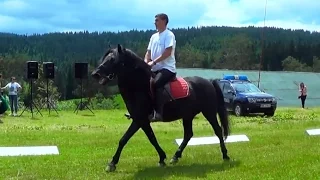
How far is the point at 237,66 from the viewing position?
357 ft

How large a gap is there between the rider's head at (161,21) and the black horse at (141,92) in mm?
790

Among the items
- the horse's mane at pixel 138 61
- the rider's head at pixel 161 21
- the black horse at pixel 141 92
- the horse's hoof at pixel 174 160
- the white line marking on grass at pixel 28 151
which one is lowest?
the white line marking on grass at pixel 28 151

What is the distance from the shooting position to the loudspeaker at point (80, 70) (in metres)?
32.6

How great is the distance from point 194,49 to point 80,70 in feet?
301

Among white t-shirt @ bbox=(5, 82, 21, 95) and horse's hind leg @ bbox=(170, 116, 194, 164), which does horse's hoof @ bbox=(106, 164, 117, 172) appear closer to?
horse's hind leg @ bbox=(170, 116, 194, 164)

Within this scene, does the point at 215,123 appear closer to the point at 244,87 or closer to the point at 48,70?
the point at 244,87

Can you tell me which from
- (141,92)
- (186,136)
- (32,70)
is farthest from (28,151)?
(32,70)

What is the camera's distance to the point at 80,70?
1286 inches

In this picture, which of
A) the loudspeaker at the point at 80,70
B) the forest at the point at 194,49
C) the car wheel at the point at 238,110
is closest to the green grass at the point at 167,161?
the car wheel at the point at 238,110

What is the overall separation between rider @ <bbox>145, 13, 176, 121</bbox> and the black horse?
119 mm

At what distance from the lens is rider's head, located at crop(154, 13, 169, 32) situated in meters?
9.15

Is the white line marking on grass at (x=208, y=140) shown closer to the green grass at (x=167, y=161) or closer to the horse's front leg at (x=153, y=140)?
the green grass at (x=167, y=161)

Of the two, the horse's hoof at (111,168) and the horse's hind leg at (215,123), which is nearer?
the horse's hoof at (111,168)

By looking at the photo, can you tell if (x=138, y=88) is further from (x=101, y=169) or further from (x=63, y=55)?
(x=63, y=55)
